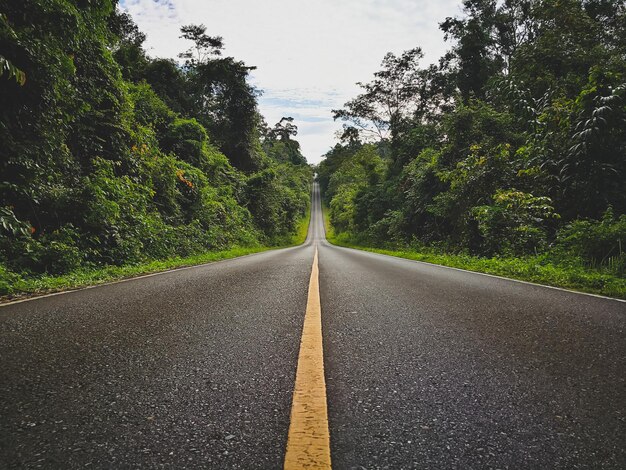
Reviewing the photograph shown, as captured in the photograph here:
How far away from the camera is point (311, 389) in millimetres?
1521

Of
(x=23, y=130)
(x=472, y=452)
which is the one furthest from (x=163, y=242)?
(x=472, y=452)

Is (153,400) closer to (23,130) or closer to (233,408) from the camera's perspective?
(233,408)

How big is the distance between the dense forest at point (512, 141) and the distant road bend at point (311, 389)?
18.3 ft

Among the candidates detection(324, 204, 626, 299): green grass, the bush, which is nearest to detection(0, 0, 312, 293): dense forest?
detection(324, 204, 626, 299): green grass

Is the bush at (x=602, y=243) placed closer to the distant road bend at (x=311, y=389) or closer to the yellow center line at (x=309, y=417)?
the distant road bend at (x=311, y=389)

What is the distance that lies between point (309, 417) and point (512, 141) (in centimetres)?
1650

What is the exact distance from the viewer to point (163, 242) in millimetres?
10867

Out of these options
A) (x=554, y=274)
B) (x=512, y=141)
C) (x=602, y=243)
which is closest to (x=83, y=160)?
(x=554, y=274)

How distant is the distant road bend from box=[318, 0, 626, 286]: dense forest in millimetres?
5568

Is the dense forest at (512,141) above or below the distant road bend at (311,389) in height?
above

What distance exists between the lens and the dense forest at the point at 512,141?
324 inches

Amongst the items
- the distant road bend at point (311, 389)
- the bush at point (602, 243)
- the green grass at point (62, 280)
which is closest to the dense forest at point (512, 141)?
the bush at point (602, 243)

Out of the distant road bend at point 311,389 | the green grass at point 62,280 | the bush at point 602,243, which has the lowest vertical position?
the green grass at point 62,280

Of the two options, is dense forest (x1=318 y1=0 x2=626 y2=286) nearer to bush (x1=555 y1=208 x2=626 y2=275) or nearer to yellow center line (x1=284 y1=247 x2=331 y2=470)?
bush (x1=555 y1=208 x2=626 y2=275)
